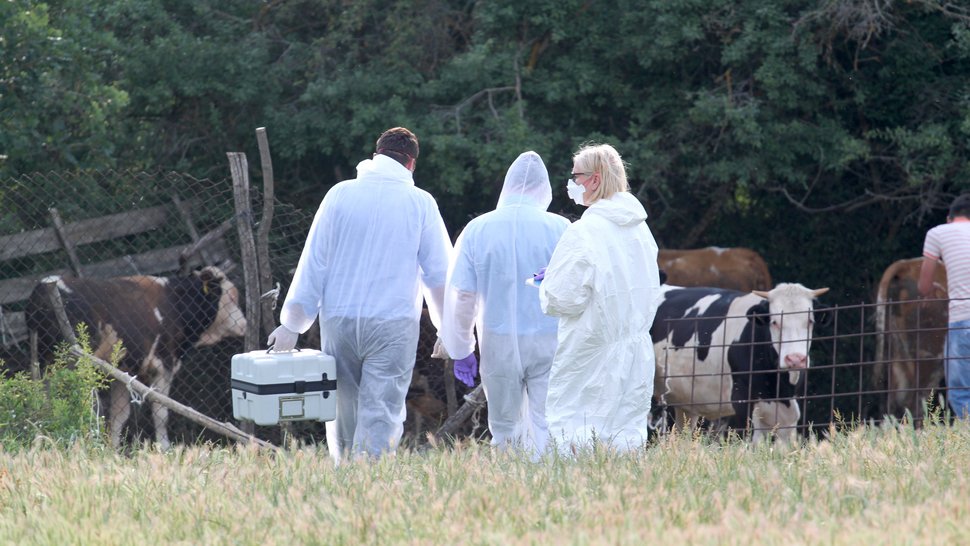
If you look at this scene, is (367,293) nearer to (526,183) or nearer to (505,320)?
(505,320)

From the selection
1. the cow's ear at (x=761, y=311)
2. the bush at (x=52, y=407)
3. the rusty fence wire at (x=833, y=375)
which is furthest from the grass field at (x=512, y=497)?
the cow's ear at (x=761, y=311)

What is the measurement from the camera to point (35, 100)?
10.2 m

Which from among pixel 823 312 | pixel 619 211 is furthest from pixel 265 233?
pixel 823 312

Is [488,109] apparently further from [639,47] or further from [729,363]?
[729,363]

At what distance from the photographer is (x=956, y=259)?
845 centimetres

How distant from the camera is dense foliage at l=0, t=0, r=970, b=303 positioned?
1059 cm

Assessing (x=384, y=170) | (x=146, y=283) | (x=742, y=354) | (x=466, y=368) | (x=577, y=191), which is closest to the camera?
(x=577, y=191)

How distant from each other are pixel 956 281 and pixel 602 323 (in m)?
3.95

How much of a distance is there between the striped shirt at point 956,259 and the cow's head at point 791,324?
82 cm

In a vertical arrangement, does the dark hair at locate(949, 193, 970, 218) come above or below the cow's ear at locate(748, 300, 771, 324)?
above

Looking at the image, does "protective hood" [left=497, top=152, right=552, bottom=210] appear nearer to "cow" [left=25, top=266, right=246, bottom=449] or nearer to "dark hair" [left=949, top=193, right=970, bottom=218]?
"dark hair" [left=949, top=193, right=970, bottom=218]

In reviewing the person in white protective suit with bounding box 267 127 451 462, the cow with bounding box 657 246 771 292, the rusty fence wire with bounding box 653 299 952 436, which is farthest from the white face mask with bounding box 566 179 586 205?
the cow with bounding box 657 246 771 292

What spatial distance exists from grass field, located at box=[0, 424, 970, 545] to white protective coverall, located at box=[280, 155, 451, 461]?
116 centimetres

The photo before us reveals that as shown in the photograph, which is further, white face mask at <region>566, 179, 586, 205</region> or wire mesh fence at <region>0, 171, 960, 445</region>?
wire mesh fence at <region>0, 171, 960, 445</region>
